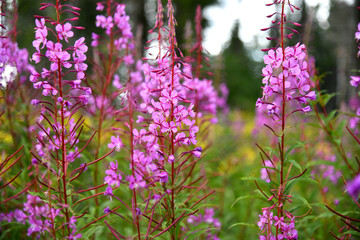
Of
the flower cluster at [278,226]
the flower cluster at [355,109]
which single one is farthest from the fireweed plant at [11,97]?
the flower cluster at [355,109]

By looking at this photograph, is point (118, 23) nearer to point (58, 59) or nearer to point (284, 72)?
point (58, 59)

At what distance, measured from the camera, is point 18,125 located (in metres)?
2.90

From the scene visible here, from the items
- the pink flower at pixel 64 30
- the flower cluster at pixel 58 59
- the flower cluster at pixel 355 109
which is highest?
the pink flower at pixel 64 30

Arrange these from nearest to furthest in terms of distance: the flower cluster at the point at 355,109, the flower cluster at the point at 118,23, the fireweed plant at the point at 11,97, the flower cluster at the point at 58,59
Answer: the flower cluster at the point at 58,59, the flower cluster at the point at 355,109, the fireweed plant at the point at 11,97, the flower cluster at the point at 118,23

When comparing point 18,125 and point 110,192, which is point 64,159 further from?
point 18,125

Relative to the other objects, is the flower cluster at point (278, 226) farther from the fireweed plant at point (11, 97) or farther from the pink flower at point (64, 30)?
the fireweed plant at point (11, 97)

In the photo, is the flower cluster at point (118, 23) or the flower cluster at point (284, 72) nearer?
the flower cluster at point (284, 72)

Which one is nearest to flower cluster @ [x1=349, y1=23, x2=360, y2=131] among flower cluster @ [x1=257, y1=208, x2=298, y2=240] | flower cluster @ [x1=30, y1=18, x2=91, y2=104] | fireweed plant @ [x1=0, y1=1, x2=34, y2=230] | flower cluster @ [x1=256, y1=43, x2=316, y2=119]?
flower cluster @ [x1=256, y1=43, x2=316, y2=119]

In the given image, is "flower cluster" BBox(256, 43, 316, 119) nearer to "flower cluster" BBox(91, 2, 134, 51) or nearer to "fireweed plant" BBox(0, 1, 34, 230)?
"flower cluster" BBox(91, 2, 134, 51)

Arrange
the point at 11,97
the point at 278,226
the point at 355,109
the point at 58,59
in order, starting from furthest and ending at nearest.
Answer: the point at 355,109 → the point at 11,97 → the point at 278,226 → the point at 58,59

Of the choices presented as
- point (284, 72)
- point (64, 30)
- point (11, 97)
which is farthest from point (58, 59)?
point (11, 97)

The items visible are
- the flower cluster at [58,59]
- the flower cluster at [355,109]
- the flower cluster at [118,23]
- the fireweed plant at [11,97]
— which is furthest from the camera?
the flower cluster at [118,23]

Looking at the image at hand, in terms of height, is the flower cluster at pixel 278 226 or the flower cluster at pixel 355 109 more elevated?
the flower cluster at pixel 355 109

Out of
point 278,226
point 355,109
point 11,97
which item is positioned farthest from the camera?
point 355,109
